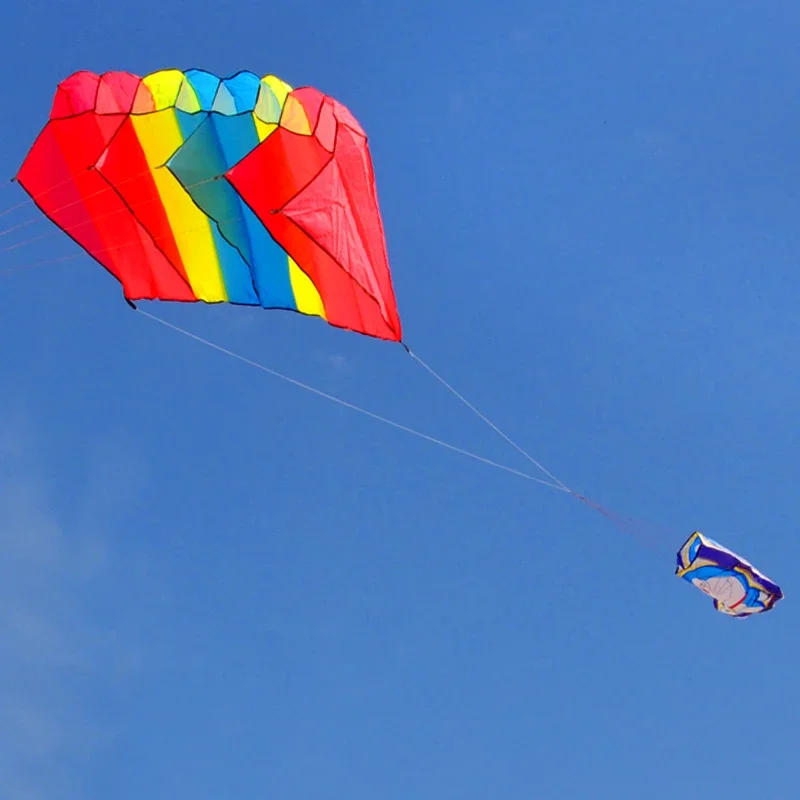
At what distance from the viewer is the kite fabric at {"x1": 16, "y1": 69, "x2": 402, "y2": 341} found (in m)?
18.5

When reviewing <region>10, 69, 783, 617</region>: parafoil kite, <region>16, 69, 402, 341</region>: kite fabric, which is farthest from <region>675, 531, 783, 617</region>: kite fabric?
<region>16, 69, 402, 341</region>: kite fabric

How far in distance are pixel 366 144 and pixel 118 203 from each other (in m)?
3.57

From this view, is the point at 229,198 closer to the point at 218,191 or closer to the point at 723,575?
the point at 218,191

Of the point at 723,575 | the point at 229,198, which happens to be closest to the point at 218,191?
the point at 229,198

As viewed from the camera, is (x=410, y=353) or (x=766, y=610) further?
(x=766, y=610)

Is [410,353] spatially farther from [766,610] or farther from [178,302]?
[766,610]

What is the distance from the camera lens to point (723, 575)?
1912 centimetres

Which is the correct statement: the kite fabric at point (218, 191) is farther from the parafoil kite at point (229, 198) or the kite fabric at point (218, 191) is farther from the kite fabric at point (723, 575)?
the kite fabric at point (723, 575)

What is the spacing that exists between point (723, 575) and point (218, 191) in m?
8.85

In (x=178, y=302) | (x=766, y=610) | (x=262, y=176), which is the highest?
(x=262, y=176)

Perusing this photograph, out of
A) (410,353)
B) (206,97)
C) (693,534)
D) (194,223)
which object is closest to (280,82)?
(206,97)

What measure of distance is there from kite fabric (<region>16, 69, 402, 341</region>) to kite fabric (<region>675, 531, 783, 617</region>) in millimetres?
5163

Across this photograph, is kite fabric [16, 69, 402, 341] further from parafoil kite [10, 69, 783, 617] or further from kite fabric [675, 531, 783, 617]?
kite fabric [675, 531, 783, 617]

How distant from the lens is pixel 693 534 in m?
19.2
